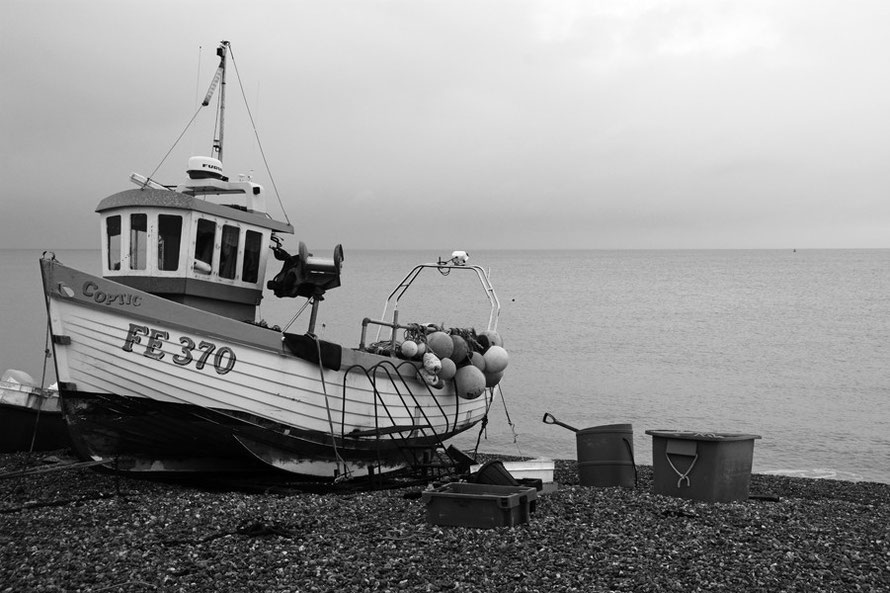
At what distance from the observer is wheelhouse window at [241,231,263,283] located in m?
11.8

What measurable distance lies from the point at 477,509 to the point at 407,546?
877 mm

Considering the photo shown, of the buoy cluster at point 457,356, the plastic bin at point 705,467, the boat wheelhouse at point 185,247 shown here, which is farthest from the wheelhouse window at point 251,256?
the plastic bin at point 705,467

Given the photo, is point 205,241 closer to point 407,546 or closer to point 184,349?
point 184,349

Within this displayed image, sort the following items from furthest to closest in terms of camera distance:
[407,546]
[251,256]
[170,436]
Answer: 1. [251,256]
2. [170,436]
3. [407,546]

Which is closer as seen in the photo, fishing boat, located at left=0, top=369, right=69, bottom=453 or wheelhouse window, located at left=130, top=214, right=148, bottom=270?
wheelhouse window, located at left=130, top=214, right=148, bottom=270

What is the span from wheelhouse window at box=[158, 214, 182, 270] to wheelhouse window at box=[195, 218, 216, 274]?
0.78 feet

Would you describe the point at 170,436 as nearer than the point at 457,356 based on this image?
Yes

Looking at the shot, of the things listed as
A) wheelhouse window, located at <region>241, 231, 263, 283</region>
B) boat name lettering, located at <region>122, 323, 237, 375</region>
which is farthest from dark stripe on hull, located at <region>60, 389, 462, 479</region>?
wheelhouse window, located at <region>241, 231, 263, 283</region>

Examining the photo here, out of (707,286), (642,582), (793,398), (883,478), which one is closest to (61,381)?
(642,582)

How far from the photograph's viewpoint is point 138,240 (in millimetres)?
11117

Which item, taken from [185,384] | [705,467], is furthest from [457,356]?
[185,384]

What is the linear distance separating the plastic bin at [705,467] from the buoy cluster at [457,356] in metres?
3.20

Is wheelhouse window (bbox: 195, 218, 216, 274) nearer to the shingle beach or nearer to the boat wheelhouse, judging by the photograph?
the boat wheelhouse

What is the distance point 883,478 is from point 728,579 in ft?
45.6
